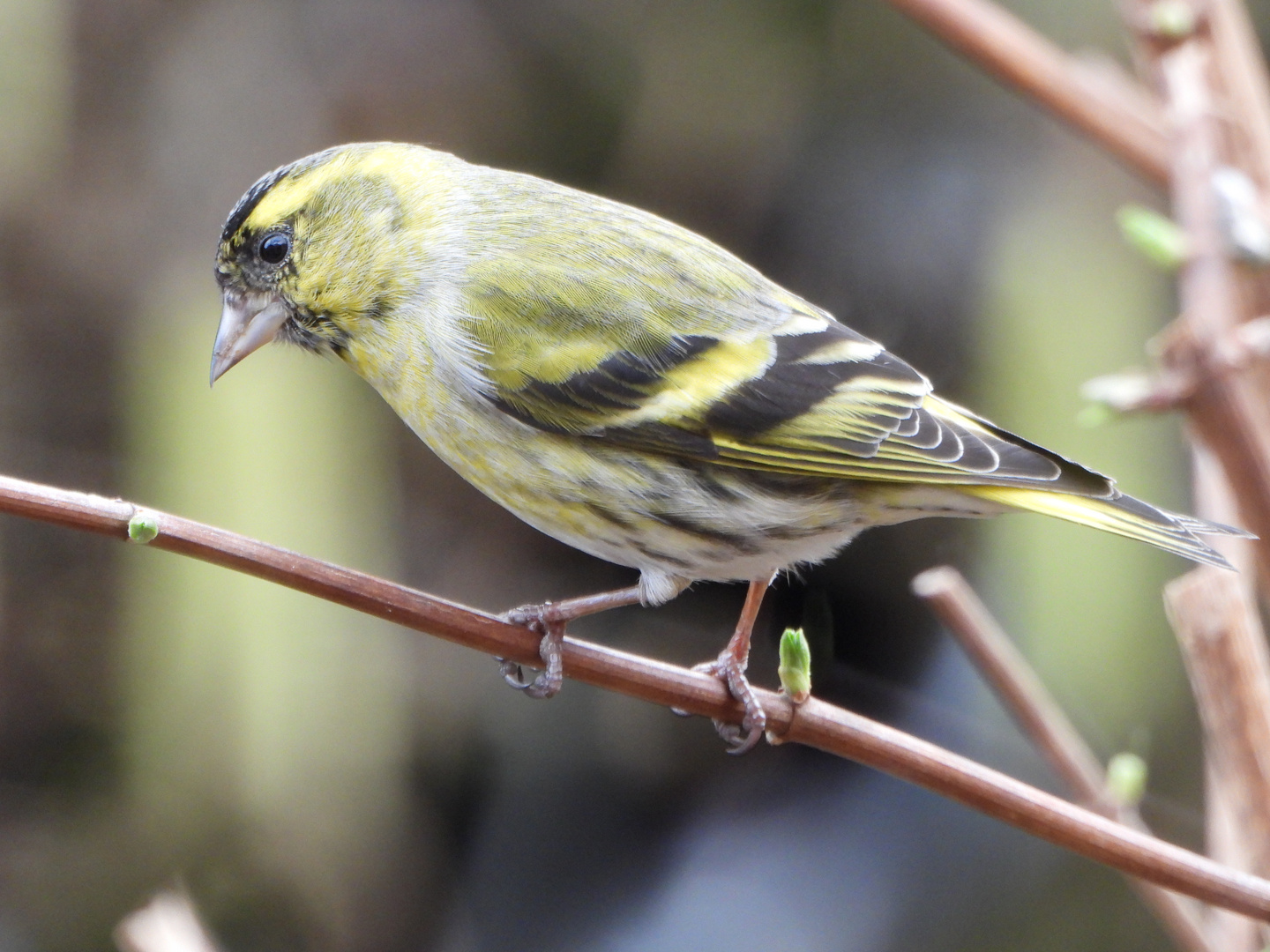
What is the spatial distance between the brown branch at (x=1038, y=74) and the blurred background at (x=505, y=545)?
96 cm

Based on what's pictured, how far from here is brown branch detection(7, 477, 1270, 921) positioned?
4.25ft

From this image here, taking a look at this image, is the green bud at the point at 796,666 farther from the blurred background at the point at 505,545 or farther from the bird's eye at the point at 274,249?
the blurred background at the point at 505,545

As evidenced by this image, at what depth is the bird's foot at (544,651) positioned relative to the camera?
154 cm

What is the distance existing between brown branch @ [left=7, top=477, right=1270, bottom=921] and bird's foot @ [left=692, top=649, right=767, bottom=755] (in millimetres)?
72

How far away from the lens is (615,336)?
192 cm

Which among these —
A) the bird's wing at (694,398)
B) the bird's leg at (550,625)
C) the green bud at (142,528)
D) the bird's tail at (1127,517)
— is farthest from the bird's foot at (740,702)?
the green bud at (142,528)

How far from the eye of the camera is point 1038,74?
1.97 meters

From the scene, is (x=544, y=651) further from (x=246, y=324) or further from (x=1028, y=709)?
(x=246, y=324)

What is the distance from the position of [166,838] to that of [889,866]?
1.74m

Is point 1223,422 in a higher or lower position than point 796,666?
higher

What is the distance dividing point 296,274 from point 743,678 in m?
0.95

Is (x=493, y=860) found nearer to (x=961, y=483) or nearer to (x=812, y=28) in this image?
(x=961, y=483)

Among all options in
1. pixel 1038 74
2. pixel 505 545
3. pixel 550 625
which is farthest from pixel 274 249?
pixel 505 545

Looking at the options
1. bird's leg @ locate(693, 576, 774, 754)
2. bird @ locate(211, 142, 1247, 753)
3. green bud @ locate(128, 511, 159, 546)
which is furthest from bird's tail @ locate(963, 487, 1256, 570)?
green bud @ locate(128, 511, 159, 546)
